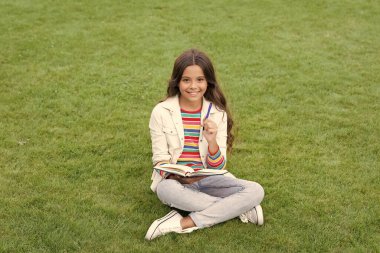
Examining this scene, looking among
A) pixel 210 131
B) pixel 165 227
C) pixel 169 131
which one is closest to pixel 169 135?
pixel 169 131

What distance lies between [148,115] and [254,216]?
9.45 feet

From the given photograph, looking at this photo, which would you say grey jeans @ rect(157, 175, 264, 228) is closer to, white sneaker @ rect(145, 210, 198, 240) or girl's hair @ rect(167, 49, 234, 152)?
white sneaker @ rect(145, 210, 198, 240)

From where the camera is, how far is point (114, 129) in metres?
6.53

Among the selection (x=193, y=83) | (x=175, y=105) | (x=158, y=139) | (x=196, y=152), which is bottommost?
(x=196, y=152)

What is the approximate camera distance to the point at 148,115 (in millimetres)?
7000

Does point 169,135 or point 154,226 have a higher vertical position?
point 169,135

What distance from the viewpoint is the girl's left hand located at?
14.6 feet

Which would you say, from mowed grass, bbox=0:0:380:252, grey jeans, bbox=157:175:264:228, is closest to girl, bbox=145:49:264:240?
grey jeans, bbox=157:175:264:228

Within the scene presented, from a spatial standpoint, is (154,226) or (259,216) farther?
(259,216)

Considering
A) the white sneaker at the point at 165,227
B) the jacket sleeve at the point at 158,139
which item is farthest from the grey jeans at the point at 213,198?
the jacket sleeve at the point at 158,139

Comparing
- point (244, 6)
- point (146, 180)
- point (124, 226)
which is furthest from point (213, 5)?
point (124, 226)

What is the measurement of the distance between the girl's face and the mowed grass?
3.73ft

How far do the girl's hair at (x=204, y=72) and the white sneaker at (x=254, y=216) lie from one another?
94 cm

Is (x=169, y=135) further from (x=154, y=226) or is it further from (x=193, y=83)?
(x=154, y=226)
